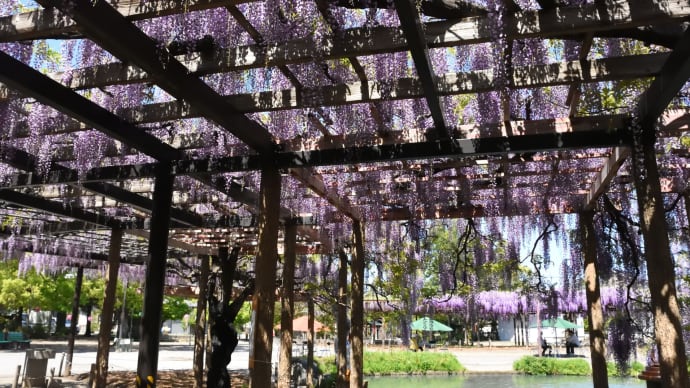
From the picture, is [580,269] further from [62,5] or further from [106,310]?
[62,5]

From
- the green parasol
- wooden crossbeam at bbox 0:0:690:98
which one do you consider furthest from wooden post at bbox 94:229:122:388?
the green parasol

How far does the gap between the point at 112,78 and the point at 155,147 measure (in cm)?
114

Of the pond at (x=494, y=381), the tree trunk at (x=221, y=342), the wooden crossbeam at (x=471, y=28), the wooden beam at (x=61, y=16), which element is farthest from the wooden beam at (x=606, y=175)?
the pond at (x=494, y=381)

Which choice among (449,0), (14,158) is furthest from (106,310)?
(449,0)

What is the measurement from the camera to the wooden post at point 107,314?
278 inches

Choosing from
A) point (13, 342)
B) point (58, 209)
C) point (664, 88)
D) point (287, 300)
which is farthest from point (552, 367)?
point (13, 342)

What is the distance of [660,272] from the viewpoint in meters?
3.33

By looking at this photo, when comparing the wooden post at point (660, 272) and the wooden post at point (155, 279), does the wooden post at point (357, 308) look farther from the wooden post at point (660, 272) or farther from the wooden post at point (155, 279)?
the wooden post at point (660, 272)

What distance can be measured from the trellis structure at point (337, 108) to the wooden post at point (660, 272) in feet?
0.04

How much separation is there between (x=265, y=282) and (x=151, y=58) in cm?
191

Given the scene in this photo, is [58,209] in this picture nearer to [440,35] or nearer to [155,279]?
[155,279]

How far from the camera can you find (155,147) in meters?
4.43

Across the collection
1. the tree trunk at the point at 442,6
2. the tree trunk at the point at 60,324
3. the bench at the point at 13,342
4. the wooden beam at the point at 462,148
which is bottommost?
the bench at the point at 13,342

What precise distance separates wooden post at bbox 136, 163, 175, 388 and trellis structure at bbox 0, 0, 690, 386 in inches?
0.5
